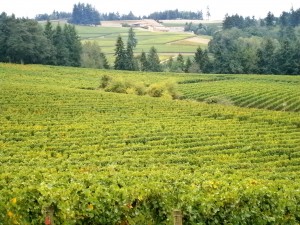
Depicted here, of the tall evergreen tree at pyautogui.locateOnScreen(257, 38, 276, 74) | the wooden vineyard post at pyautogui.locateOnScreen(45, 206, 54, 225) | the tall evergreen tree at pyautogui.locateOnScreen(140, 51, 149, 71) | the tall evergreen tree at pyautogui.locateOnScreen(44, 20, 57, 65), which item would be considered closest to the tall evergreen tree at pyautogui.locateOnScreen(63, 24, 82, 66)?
the tall evergreen tree at pyautogui.locateOnScreen(44, 20, 57, 65)

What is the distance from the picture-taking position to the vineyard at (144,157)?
11.2 m

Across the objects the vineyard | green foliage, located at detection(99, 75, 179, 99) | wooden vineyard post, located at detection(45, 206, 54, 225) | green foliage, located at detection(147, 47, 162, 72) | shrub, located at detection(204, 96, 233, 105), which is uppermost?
wooden vineyard post, located at detection(45, 206, 54, 225)

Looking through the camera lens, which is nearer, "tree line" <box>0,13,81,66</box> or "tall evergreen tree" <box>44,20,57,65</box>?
"tree line" <box>0,13,81,66</box>

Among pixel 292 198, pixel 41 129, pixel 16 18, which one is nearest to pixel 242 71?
pixel 16 18

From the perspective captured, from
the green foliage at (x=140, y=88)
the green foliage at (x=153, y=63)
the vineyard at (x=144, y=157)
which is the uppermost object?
the vineyard at (x=144, y=157)

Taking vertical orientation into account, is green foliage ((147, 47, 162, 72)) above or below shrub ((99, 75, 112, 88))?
below

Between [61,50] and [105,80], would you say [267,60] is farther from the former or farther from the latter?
[105,80]

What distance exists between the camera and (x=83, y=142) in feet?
101

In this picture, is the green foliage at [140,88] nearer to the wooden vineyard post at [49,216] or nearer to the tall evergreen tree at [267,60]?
the tall evergreen tree at [267,60]

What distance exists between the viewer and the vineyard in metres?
11.2

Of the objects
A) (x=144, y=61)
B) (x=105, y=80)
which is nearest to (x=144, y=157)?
(x=105, y=80)

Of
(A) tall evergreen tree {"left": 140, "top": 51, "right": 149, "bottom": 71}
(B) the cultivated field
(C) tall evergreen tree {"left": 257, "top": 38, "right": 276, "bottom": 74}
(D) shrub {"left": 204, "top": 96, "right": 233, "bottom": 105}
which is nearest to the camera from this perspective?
(D) shrub {"left": 204, "top": 96, "right": 233, "bottom": 105}

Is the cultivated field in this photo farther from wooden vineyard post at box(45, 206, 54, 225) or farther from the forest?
wooden vineyard post at box(45, 206, 54, 225)

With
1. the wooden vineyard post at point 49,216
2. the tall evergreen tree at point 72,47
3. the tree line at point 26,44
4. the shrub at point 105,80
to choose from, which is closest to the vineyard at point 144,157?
the wooden vineyard post at point 49,216
